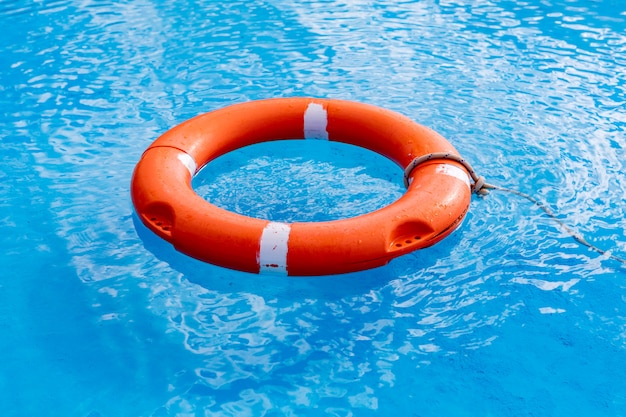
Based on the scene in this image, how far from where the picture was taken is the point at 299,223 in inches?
97.7

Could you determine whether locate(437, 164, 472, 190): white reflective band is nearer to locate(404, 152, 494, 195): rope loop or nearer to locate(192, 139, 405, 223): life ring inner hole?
locate(404, 152, 494, 195): rope loop

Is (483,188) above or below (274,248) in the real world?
below

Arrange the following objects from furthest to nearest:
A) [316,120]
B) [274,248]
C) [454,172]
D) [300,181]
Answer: [316,120] < [300,181] < [454,172] < [274,248]

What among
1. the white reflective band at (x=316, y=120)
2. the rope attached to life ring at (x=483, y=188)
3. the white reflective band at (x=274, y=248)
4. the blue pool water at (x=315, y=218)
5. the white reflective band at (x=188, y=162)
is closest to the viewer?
the blue pool water at (x=315, y=218)

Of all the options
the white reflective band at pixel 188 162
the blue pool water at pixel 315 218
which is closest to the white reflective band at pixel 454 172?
the blue pool water at pixel 315 218

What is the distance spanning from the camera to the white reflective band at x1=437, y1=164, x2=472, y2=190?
9.07 feet

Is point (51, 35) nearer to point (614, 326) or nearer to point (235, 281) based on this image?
point (235, 281)

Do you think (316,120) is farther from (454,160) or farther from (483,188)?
(483,188)

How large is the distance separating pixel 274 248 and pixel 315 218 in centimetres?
49

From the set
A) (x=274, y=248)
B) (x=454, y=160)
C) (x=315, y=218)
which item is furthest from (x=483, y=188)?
Result: (x=274, y=248)

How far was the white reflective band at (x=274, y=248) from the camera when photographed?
242cm

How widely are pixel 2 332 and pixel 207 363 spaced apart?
0.75 meters

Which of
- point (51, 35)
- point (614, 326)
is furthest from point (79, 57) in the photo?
point (614, 326)

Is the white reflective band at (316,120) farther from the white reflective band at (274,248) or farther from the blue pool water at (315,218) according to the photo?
the white reflective band at (274,248)
